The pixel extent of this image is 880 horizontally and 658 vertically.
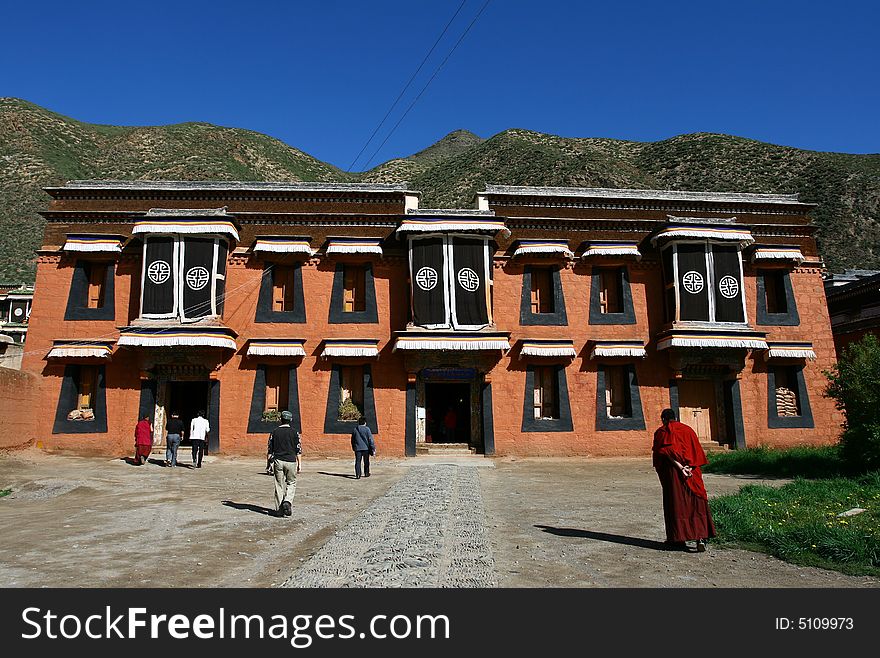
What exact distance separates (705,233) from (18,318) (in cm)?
4533

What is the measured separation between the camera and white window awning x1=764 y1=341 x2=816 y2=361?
2228cm

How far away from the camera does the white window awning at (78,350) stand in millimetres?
20469

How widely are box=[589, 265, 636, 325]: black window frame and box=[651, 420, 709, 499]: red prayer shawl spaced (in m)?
14.8

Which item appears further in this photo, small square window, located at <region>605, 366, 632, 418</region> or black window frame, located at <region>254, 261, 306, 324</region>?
small square window, located at <region>605, 366, 632, 418</region>

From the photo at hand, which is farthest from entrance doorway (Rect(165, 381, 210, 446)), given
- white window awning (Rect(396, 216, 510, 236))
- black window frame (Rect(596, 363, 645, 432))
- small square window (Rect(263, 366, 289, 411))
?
black window frame (Rect(596, 363, 645, 432))

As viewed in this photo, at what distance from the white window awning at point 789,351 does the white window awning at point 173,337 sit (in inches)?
771

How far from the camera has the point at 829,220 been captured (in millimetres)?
54750

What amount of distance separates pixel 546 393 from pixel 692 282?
666 cm

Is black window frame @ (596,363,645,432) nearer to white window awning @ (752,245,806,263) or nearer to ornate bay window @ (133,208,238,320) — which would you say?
white window awning @ (752,245,806,263)

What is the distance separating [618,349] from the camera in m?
21.7

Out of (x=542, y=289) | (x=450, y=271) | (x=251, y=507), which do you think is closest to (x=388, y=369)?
(x=450, y=271)

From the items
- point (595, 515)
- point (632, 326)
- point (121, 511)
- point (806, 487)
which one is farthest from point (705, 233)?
point (121, 511)

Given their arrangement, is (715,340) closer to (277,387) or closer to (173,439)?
(277,387)
